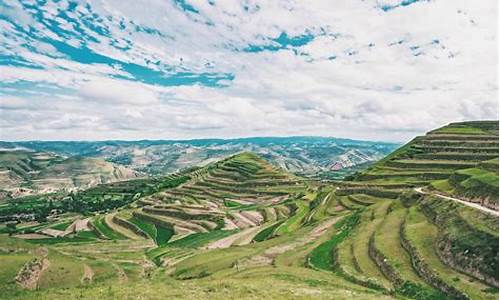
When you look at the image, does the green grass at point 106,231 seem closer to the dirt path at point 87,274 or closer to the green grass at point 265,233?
the green grass at point 265,233

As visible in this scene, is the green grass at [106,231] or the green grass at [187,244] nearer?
the green grass at [187,244]

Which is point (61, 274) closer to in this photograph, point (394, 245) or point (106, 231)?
point (394, 245)

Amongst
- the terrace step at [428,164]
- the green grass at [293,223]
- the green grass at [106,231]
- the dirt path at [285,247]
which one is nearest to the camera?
the dirt path at [285,247]

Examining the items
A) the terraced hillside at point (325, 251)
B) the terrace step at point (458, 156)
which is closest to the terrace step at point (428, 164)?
the terraced hillside at point (325, 251)

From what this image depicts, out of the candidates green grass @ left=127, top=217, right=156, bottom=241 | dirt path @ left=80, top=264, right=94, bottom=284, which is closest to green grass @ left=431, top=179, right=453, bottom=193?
dirt path @ left=80, top=264, right=94, bottom=284

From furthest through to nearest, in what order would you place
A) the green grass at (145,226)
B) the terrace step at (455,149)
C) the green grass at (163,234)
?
the green grass at (145,226) < the green grass at (163,234) < the terrace step at (455,149)

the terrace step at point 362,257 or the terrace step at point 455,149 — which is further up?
the terrace step at point 455,149
